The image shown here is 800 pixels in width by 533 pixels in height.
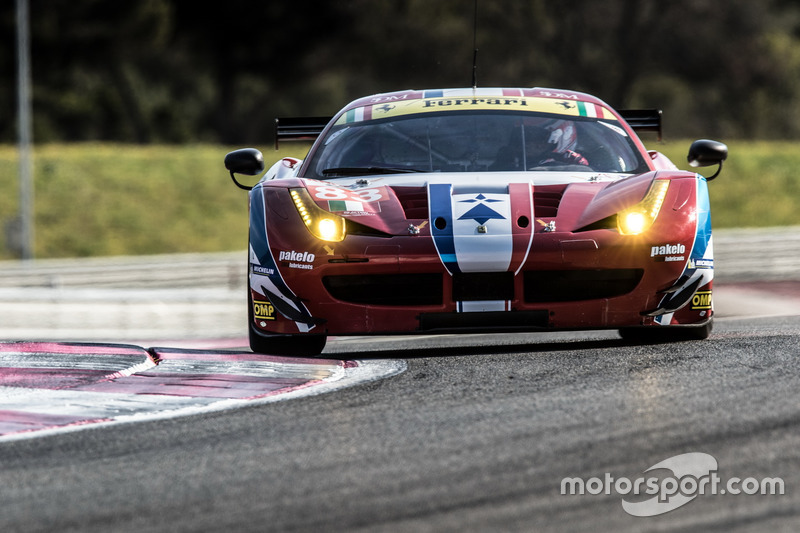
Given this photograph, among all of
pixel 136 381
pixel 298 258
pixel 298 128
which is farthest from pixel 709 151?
pixel 136 381

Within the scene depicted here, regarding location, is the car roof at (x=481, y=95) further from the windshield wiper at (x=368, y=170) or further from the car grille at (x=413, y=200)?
the car grille at (x=413, y=200)

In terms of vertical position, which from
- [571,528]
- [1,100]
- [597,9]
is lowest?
[571,528]

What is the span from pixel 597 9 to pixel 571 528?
141 ft

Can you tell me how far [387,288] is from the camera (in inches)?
226

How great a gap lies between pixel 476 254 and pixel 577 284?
473 mm

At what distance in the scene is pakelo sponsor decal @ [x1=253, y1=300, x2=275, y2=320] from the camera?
603 cm

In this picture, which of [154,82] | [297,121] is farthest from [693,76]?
[297,121]

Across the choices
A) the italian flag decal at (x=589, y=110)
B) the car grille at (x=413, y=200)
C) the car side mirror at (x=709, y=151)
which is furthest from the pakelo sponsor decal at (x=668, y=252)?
the italian flag decal at (x=589, y=110)

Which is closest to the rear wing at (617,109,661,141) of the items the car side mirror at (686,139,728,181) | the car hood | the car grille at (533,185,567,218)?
the car side mirror at (686,139,728,181)

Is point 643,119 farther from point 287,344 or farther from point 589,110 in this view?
point 287,344

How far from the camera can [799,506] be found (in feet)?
9.86

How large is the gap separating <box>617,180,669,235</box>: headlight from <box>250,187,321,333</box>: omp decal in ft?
4.56

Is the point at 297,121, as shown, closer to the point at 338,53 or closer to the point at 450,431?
the point at 450,431

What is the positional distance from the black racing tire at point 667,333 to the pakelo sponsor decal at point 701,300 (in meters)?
0.12
